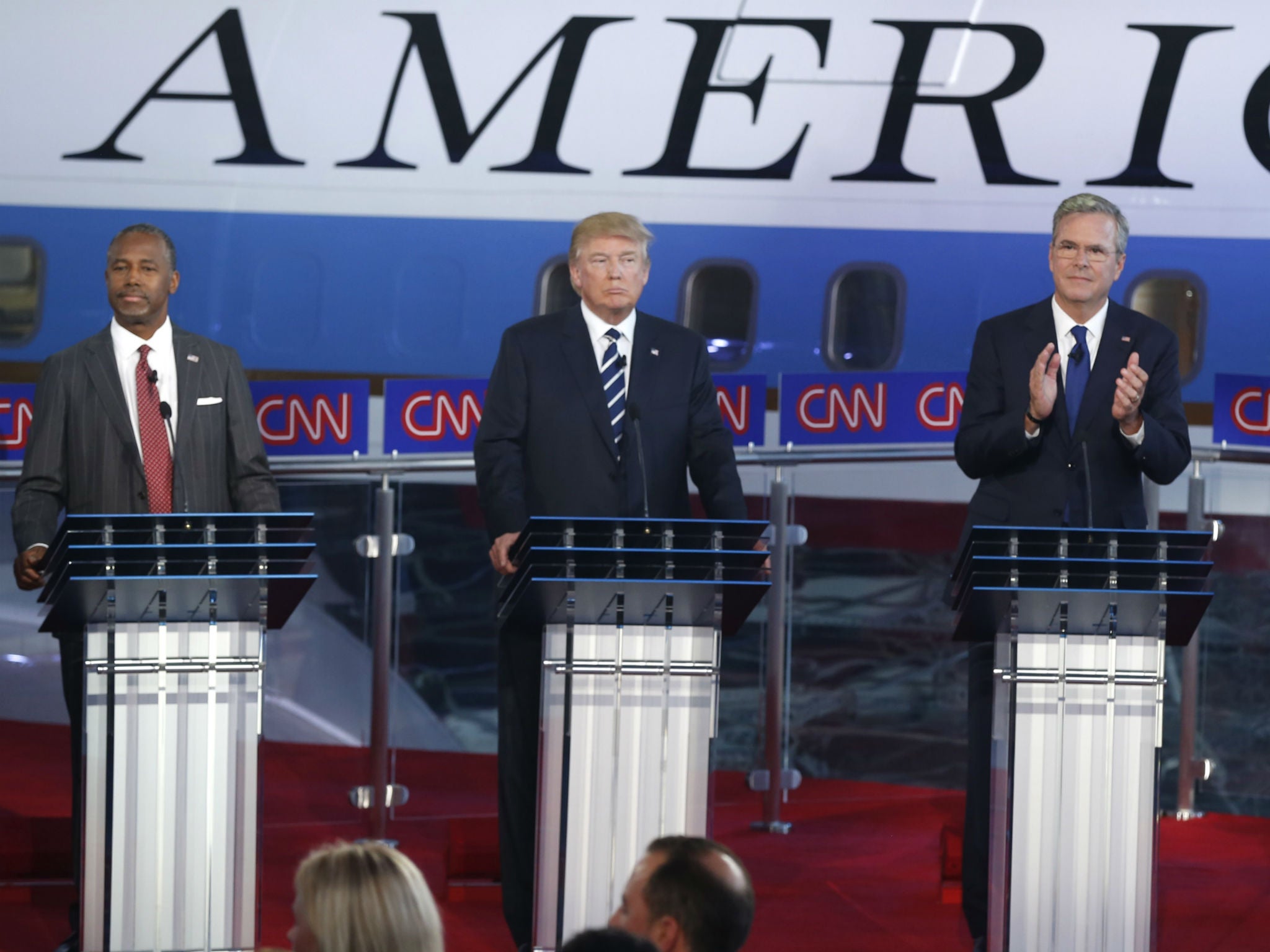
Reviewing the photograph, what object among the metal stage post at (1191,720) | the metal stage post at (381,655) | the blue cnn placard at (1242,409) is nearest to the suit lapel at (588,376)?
the metal stage post at (381,655)

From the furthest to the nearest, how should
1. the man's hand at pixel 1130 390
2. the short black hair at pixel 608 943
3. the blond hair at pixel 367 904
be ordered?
the man's hand at pixel 1130 390, the blond hair at pixel 367 904, the short black hair at pixel 608 943

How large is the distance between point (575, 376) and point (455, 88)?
3.61 metres

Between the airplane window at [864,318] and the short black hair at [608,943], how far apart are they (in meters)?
5.57

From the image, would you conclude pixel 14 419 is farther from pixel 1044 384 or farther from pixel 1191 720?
pixel 1191 720

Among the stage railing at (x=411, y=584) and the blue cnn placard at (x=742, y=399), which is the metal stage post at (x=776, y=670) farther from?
the blue cnn placard at (x=742, y=399)

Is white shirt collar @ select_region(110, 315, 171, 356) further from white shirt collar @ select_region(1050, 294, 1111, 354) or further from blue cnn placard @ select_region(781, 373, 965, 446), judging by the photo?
blue cnn placard @ select_region(781, 373, 965, 446)

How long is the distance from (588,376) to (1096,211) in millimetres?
1181

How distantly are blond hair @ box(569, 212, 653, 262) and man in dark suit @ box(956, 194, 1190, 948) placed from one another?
0.81 meters

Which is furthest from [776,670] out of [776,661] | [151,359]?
[151,359]

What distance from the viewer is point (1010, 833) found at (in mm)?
3520

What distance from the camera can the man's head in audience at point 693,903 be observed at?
2480 mm

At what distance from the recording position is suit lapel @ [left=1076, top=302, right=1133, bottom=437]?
410 cm

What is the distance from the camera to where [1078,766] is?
352 centimetres

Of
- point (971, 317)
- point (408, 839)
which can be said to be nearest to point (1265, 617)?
point (971, 317)
